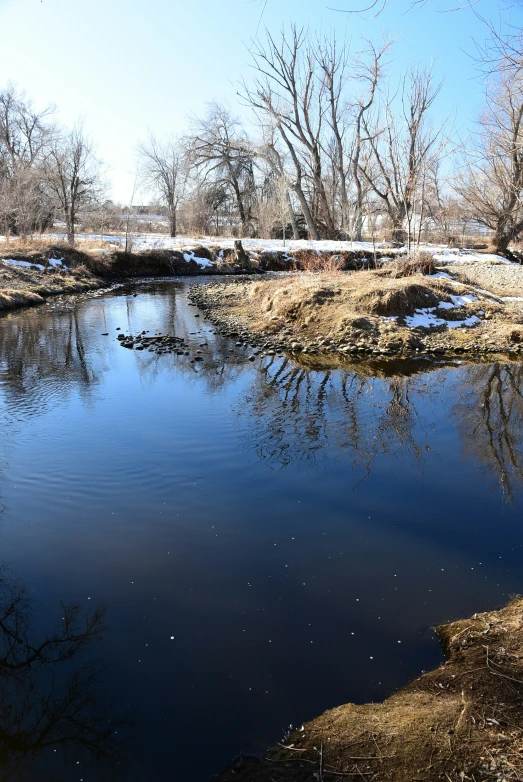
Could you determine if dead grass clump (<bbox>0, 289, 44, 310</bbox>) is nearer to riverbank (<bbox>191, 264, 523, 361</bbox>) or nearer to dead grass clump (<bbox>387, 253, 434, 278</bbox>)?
riverbank (<bbox>191, 264, 523, 361</bbox>)

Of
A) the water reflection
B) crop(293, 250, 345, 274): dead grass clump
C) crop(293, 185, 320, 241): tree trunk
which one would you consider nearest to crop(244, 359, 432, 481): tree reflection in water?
the water reflection

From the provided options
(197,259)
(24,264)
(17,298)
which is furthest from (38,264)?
(197,259)

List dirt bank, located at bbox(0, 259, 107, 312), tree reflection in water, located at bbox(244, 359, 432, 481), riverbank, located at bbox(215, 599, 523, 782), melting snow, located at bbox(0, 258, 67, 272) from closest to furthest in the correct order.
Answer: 1. riverbank, located at bbox(215, 599, 523, 782)
2. tree reflection in water, located at bbox(244, 359, 432, 481)
3. dirt bank, located at bbox(0, 259, 107, 312)
4. melting snow, located at bbox(0, 258, 67, 272)

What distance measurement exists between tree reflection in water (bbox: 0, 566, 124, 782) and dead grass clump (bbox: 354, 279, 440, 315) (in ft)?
34.3

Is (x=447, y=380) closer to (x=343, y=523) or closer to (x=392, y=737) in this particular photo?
(x=343, y=523)

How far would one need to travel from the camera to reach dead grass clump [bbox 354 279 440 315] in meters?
12.7

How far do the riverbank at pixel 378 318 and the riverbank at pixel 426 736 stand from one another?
27.5ft

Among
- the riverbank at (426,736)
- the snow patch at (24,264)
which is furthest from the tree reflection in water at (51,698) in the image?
the snow patch at (24,264)

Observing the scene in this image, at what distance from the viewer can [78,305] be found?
18.0 metres

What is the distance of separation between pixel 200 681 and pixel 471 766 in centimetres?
157

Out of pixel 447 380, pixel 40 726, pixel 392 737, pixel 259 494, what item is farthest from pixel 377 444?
pixel 40 726

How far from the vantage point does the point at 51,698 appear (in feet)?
10.1

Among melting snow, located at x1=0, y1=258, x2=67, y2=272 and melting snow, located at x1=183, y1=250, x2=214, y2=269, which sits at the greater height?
melting snow, located at x1=183, y1=250, x2=214, y2=269

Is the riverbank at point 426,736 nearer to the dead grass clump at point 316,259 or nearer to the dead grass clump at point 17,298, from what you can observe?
the dead grass clump at point 17,298
